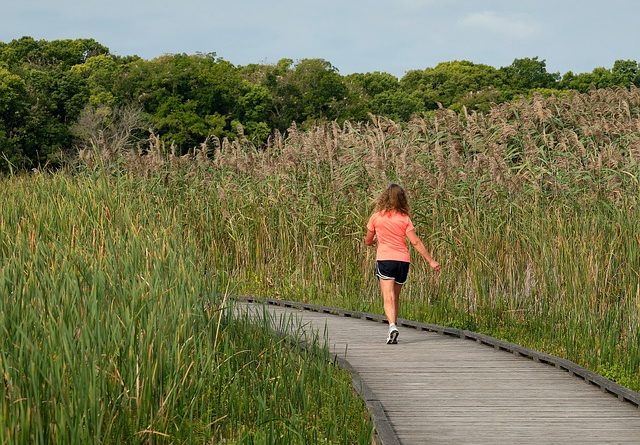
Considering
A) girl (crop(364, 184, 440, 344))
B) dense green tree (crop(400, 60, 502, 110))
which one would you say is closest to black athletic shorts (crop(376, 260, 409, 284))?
Answer: girl (crop(364, 184, 440, 344))

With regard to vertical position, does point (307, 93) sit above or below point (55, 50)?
below

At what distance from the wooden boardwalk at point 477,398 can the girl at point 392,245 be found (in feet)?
1.45

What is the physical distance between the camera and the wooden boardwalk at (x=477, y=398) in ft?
19.6

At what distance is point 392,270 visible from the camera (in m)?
9.30

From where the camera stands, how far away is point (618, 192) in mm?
10781

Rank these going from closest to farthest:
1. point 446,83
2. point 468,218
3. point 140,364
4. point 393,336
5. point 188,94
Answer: point 140,364 → point 393,336 → point 468,218 → point 188,94 → point 446,83

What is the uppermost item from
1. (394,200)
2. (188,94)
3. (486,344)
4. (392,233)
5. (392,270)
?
(188,94)

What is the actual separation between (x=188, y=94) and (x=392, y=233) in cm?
5484

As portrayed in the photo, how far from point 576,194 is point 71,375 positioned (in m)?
7.84

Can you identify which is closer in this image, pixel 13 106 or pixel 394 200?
pixel 394 200

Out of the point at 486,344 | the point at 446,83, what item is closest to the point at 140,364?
the point at 486,344

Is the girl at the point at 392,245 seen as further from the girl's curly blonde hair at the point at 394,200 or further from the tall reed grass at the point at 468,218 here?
the tall reed grass at the point at 468,218

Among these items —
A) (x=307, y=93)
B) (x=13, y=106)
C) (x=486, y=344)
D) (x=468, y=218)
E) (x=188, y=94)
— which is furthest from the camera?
(x=307, y=93)

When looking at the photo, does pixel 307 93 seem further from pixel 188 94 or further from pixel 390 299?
pixel 390 299
